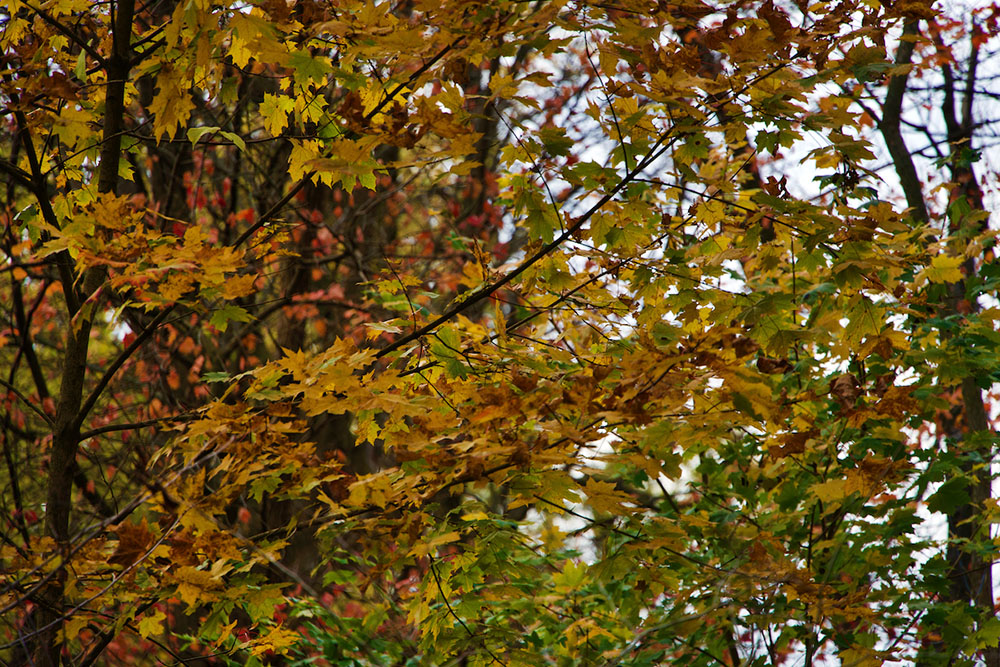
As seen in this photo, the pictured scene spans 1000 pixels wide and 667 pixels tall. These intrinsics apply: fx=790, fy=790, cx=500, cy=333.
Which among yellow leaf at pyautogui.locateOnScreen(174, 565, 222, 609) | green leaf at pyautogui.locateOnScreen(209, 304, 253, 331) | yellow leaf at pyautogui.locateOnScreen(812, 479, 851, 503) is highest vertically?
green leaf at pyautogui.locateOnScreen(209, 304, 253, 331)

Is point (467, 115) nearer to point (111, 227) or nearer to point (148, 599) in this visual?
point (111, 227)

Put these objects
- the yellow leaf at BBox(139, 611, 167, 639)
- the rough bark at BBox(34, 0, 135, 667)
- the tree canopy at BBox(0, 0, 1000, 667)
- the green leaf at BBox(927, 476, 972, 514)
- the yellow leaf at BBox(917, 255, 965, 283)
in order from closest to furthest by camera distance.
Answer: the tree canopy at BBox(0, 0, 1000, 667) < the yellow leaf at BBox(139, 611, 167, 639) < the rough bark at BBox(34, 0, 135, 667) < the green leaf at BBox(927, 476, 972, 514) < the yellow leaf at BBox(917, 255, 965, 283)

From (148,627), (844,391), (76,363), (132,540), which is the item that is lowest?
(148,627)

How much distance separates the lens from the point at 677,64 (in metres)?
2.46

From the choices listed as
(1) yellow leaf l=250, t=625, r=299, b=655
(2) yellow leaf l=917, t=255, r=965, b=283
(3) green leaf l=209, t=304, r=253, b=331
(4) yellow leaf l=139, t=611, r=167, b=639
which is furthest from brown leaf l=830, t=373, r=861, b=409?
(4) yellow leaf l=139, t=611, r=167, b=639

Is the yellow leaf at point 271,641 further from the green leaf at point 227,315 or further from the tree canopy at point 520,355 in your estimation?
the green leaf at point 227,315

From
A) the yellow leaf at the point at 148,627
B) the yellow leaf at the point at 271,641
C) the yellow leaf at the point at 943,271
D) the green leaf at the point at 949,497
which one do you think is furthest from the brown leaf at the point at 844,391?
the yellow leaf at the point at 148,627

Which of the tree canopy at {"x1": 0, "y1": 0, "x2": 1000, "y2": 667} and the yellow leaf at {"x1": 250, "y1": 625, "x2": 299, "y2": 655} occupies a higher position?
the tree canopy at {"x1": 0, "y1": 0, "x2": 1000, "y2": 667}

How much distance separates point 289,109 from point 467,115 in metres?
0.89

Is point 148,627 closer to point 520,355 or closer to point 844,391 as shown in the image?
point 520,355

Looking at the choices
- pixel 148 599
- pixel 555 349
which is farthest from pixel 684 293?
pixel 148 599

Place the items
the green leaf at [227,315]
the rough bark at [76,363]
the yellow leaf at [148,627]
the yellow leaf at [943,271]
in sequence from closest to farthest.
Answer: the yellow leaf at [148,627] < the green leaf at [227,315] < the rough bark at [76,363] < the yellow leaf at [943,271]

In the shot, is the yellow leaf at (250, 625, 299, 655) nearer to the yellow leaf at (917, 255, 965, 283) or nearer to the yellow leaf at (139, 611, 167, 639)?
the yellow leaf at (139, 611, 167, 639)

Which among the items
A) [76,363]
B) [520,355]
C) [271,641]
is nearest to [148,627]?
[271,641]
